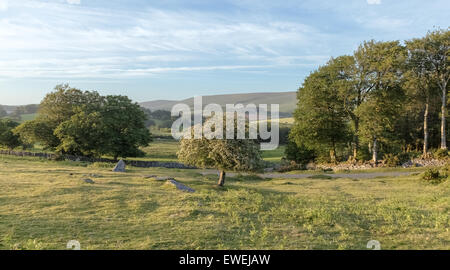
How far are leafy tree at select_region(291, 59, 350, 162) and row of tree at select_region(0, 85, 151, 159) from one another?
3355cm

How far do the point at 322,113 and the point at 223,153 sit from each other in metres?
33.2

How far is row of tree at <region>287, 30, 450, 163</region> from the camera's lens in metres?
46.0

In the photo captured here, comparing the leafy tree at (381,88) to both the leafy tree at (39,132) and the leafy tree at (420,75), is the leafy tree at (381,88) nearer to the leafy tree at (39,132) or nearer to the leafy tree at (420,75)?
the leafy tree at (420,75)

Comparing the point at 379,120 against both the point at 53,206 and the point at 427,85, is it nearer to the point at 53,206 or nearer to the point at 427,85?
the point at 427,85

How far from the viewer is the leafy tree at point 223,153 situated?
77.9 ft

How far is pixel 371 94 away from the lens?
47.3 metres

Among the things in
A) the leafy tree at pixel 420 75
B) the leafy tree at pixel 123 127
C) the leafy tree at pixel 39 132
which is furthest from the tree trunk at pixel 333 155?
the leafy tree at pixel 39 132

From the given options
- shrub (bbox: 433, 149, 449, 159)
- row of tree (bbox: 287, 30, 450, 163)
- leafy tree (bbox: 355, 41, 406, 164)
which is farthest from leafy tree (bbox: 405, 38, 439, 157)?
leafy tree (bbox: 355, 41, 406, 164)

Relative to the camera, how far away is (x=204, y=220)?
12961 mm

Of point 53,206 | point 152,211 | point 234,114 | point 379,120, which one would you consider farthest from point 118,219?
point 379,120

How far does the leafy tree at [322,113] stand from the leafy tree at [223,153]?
29.5 meters

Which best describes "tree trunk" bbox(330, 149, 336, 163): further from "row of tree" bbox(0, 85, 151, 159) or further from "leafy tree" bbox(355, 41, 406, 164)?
"row of tree" bbox(0, 85, 151, 159)

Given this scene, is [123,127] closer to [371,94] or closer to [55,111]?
[55,111]

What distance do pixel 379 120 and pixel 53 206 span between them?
4636 cm
